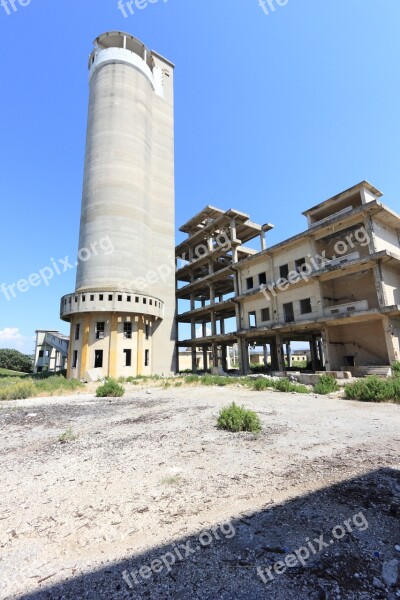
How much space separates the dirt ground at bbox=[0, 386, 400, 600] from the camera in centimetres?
237

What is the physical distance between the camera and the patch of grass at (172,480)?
4211mm

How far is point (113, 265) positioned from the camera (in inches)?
1308

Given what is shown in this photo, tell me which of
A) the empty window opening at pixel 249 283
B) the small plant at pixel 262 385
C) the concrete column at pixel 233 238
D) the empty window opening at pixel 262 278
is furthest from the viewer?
the concrete column at pixel 233 238

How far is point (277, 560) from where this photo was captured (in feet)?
8.48

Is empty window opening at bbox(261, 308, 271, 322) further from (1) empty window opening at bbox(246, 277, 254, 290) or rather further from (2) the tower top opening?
(2) the tower top opening

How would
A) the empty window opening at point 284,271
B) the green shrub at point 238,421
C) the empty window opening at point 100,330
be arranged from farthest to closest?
1. the empty window opening at point 100,330
2. the empty window opening at point 284,271
3. the green shrub at point 238,421

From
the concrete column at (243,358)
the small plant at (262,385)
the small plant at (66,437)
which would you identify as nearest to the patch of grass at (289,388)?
the small plant at (262,385)

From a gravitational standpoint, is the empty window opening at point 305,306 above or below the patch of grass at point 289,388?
above

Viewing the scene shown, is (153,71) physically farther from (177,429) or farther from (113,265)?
(177,429)

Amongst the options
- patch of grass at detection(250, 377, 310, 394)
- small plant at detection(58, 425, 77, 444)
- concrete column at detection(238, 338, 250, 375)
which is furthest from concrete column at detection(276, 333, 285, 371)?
small plant at detection(58, 425, 77, 444)

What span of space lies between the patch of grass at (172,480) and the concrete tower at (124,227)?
89.6 feet

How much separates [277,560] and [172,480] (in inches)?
80.9

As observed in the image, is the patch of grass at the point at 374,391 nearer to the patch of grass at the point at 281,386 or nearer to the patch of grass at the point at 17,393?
the patch of grass at the point at 281,386

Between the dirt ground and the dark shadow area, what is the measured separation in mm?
11
